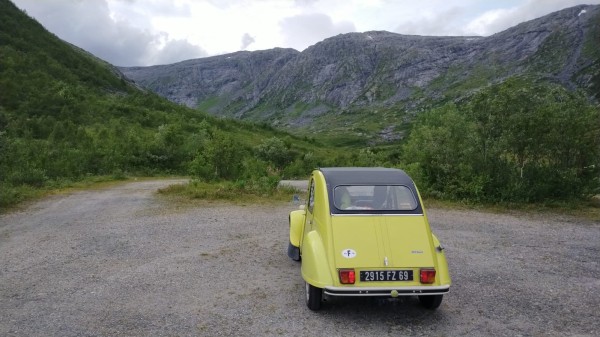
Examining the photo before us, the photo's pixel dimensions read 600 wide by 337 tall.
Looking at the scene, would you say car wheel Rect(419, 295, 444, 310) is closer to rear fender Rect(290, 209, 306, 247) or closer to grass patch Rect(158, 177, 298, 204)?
rear fender Rect(290, 209, 306, 247)

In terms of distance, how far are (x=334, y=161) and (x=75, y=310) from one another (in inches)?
1728

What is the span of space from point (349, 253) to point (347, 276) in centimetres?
38

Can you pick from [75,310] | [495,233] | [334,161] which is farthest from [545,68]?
[75,310]

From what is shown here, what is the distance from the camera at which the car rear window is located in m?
→ 8.17

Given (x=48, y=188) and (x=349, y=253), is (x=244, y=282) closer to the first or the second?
(x=349, y=253)

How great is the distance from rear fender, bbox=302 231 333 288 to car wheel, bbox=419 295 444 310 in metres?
1.77

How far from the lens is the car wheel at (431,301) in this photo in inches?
301

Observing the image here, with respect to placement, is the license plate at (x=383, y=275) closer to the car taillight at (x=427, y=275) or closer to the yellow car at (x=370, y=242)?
the yellow car at (x=370, y=242)

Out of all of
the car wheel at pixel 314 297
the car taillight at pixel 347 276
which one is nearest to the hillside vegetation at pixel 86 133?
the car wheel at pixel 314 297

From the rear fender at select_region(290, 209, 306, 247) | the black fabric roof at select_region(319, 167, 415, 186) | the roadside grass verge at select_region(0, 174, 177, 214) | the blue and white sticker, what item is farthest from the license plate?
the roadside grass verge at select_region(0, 174, 177, 214)

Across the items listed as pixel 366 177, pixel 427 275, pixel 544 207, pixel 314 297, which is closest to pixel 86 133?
pixel 544 207

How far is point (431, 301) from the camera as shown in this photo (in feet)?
25.4

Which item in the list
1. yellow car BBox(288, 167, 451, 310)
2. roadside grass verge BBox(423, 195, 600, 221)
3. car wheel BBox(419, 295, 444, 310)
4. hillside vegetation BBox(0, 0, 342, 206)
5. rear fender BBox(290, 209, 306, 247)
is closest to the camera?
yellow car BBox(288, 167, 451, 310)

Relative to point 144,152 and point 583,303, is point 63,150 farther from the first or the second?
point 583,303
